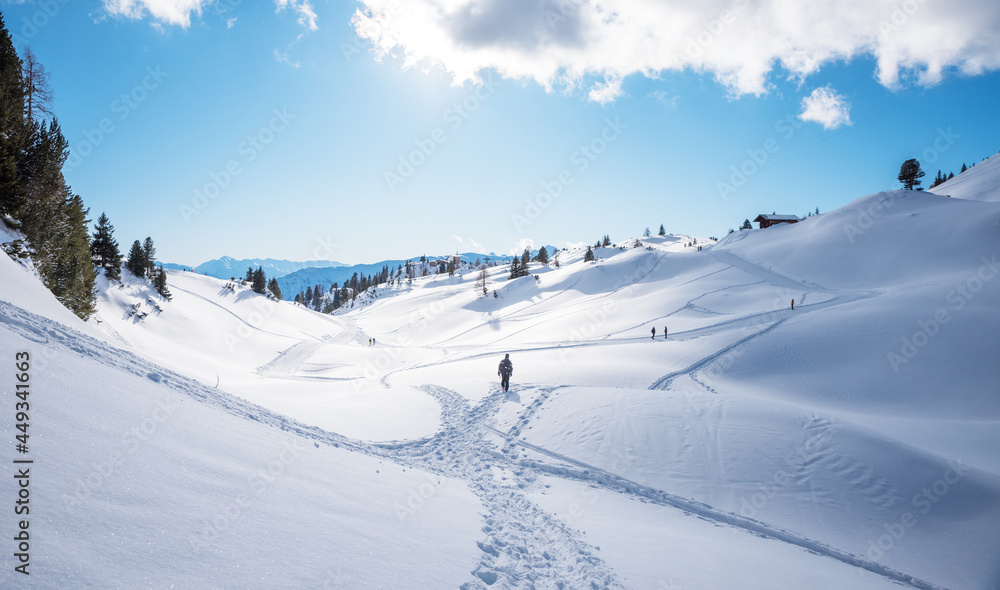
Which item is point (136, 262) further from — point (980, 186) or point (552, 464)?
point (980, 186)

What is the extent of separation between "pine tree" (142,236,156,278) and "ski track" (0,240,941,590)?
4679 cm

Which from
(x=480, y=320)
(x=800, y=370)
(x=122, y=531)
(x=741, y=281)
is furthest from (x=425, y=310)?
(x=122, y=531)

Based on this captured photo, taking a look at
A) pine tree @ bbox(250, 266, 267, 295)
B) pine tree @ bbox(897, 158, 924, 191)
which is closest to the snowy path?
pine tree @ bbox(250, 266, 267, 295)

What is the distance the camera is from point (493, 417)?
15000 millimetres

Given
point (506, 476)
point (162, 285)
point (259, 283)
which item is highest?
point (259, 283)

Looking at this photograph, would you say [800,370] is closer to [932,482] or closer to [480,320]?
[932,482]

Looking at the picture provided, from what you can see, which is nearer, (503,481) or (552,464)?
(503,481)

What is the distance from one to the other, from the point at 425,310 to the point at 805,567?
2922 inches

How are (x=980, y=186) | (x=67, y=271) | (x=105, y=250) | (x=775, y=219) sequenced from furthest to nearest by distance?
1. (x=775, y=219)
2. (x=980, y=186)
3. (x=105, y=250)
4. (x=67, y=271)

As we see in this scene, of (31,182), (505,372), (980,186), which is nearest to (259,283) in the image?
(31,182)

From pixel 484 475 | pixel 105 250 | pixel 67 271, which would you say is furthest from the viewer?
pixel 105 250

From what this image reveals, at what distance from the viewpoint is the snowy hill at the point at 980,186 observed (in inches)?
2982

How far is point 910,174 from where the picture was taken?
72.1 meters

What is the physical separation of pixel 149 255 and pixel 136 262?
2.05m
